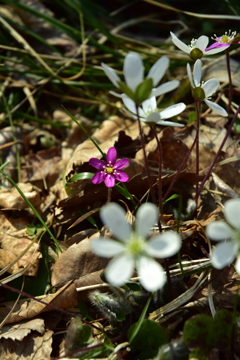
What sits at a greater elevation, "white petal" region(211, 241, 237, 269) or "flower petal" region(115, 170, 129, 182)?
"white petal" region(211, 241, 237, 269)

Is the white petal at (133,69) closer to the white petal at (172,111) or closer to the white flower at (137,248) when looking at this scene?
the white petal at (172,111)

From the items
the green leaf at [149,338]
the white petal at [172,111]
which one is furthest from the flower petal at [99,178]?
the green leaf at [149,338]

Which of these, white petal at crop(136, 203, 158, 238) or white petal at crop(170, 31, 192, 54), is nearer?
white petal at crop(136, 203, 158, 238)

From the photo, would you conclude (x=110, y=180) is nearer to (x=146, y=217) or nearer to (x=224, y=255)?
(x=146, y=217)

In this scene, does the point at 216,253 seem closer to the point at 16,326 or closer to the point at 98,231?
the point at 98,231

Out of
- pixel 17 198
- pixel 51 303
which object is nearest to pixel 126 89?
pixel 51 303

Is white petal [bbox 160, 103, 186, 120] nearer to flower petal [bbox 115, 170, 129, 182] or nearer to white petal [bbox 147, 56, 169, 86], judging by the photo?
white petal [bbox 147, 56, 169, 86]

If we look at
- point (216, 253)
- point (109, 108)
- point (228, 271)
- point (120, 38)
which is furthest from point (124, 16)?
point (216, 253)

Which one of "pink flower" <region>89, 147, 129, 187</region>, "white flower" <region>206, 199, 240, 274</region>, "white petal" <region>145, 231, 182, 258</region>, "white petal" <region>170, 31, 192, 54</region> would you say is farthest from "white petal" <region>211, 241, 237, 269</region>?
"white petal" <region>170, 31, 192, 54</region>
